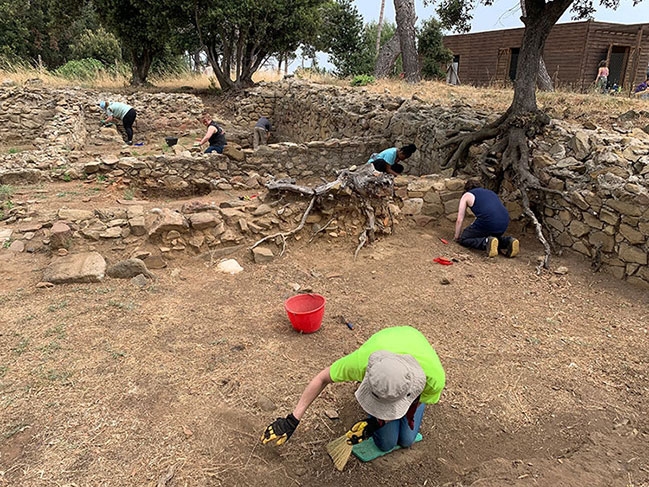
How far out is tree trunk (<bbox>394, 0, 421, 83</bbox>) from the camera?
46.9 feet

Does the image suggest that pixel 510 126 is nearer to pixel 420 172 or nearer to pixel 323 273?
pixel 420 172

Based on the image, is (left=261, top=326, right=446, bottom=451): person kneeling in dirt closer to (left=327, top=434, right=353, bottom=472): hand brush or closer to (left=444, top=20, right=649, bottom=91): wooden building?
(left=327, top=434, right=353, bottom=472): hand brush

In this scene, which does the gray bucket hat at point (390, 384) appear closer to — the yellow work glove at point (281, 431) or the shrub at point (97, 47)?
the yellow work glove at point (281, 431)

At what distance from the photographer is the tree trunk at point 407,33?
14297 mm

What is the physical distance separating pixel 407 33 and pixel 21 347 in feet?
46.9

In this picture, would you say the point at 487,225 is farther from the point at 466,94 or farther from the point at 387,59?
the point at 387,59

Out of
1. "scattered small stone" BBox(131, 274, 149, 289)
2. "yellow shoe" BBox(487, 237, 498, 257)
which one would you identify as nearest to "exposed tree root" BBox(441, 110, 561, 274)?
"yellow shoe" BBox(487, 237, 498, 257)

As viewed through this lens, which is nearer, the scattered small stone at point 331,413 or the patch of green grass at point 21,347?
the scattered small stone at point 331,413

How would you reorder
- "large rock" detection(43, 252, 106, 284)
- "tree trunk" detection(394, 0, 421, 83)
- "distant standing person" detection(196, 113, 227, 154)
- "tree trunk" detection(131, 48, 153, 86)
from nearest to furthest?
"large rock" detection(43, 252, 106, 284)
"distant standing person" detection(196, 113, 227, 154)
"tree trunk" detection(394, 0, 421, 83)
"tree trunk" detection(131, 48, 153, 86)

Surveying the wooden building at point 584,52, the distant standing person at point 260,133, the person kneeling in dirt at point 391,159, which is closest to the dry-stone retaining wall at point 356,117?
the person kneeling in dirt at point 391,159

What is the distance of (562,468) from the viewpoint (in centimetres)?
266

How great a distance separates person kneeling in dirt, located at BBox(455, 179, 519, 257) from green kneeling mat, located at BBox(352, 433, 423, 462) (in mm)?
3477

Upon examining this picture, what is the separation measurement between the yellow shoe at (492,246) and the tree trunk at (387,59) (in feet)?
40.1

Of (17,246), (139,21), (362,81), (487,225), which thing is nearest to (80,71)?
(139,21)
